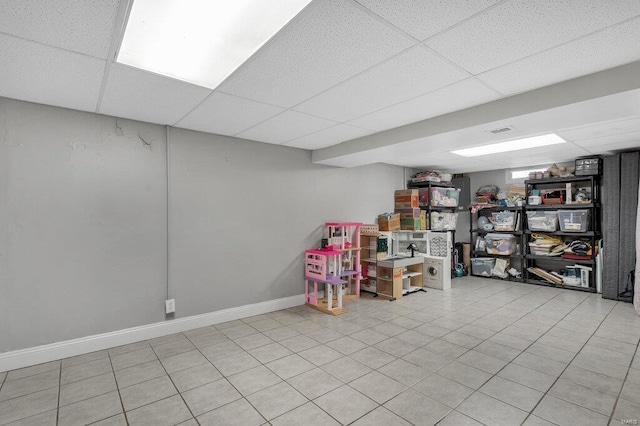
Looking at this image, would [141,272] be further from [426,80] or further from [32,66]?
[426,80]

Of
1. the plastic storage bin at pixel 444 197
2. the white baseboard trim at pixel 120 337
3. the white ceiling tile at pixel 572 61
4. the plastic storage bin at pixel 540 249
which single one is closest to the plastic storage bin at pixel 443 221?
the plastic storage bin at pixel 444 197

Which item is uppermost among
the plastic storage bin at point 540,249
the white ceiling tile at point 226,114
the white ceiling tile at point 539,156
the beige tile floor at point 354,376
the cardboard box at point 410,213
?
the white ceiling tile at point 226,114

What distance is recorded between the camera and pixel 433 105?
277 cm

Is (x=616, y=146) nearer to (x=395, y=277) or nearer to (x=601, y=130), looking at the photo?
(x=601, y=130)

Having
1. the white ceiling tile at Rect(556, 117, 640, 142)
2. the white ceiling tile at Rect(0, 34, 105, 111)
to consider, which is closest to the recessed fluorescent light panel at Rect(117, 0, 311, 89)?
the white ceiling tile at Rect(0, 34, 105, 111)

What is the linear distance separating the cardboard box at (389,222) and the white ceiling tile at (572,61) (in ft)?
10.9

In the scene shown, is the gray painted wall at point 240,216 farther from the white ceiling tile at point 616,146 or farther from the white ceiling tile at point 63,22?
the white ceiling tile at point 616,146

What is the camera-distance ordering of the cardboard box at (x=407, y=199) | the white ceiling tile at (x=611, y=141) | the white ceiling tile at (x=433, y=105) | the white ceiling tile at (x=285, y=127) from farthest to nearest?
the cardboard box at (x=407, y=199) → the white ceiling tile at (x=611, y=141) → the white ceiling tile at (x=285, y=127) → the white ceiling tile at (x=433, y=105)

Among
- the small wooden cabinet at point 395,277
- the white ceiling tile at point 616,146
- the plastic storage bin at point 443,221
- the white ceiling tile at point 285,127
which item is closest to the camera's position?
the white ceiling tile at point 285,127

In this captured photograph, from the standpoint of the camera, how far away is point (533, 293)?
5.15 metres

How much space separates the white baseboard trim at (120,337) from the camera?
2.67 m

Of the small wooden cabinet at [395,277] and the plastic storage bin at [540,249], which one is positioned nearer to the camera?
the small wooden cabinet at [395,277]

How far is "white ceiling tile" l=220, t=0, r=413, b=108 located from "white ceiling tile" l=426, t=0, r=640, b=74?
0.33 meters

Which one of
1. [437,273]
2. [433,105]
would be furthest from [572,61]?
[437,273]
